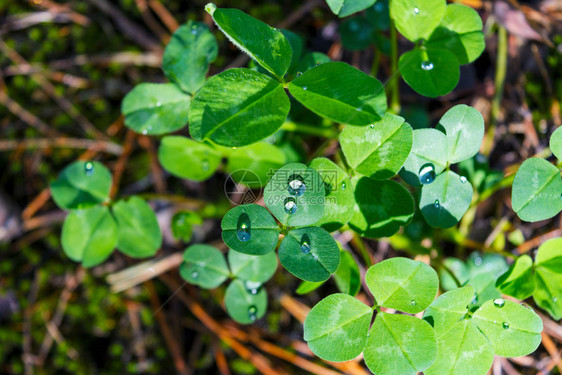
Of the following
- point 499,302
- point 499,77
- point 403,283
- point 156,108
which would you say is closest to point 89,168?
point 156,108

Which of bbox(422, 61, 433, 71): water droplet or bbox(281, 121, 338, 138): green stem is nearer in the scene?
bbox(422, 61, 433, 71): water droplet

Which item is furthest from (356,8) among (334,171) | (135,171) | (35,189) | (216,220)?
(35,189)

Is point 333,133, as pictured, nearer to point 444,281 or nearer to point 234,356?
point 444,281

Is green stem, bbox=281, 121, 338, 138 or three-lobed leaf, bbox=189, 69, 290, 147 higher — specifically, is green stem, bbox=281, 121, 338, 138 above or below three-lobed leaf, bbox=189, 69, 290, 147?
below

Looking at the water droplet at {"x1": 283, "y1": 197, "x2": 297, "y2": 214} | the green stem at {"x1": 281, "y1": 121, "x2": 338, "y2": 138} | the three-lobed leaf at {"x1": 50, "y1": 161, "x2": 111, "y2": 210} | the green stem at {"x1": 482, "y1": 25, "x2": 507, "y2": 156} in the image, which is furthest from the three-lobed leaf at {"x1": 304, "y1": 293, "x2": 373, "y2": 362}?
the green stem at {"x1": 482, "y1": 25, "x2": 507, "y2": 156}

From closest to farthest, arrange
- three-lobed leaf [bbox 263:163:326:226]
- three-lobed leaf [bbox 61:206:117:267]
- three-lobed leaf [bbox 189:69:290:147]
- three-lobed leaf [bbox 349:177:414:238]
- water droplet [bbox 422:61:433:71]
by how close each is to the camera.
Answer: three-lobed leaf [bbox 189:69:290:147] < three-lobed leaf [bbox 263:163:326:226] < three-lobed leaf [bbox 349:177:414:238] < water droplet [bbox 422:61:433:71] < three-lobed leaf [bbox 61:206:117:267]

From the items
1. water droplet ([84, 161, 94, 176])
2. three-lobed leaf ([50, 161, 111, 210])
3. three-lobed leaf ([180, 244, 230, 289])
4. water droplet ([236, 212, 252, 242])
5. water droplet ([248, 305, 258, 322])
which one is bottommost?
water droplet ([248, 305, 258, 322])

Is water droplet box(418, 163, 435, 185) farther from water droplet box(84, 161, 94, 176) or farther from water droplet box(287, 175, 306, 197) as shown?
water droplet box(84, 161, 94, 176)
